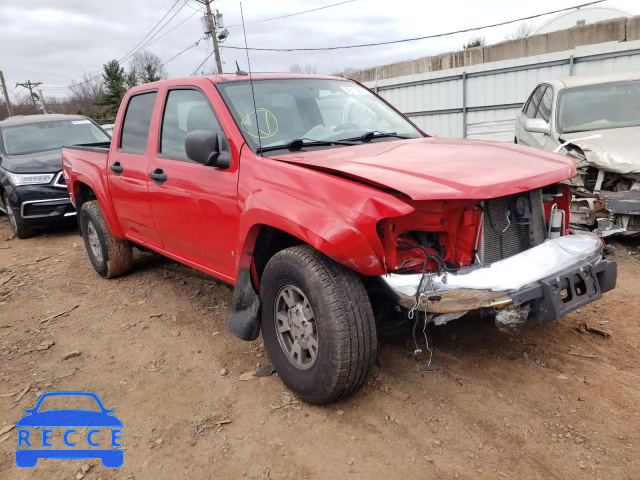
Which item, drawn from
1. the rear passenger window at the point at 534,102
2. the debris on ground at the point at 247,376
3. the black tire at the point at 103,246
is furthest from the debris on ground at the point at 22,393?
the rear passenger window at the point at 534,102

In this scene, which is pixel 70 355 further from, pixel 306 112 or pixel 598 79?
pixel 598 79

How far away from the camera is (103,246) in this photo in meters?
5.33

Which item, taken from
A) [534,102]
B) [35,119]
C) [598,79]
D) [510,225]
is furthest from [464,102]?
[510,225]

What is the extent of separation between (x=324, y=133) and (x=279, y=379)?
1.65 m

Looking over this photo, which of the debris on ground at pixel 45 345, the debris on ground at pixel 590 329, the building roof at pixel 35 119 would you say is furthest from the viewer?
the building roof at pixel 35 119

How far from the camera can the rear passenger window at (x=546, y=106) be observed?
22.0 ft

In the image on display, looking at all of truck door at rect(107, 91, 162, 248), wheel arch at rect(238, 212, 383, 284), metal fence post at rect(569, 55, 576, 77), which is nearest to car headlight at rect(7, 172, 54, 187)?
truck door at rect(107, 91, 162, 248)

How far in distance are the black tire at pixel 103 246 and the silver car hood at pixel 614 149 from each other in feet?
15.8

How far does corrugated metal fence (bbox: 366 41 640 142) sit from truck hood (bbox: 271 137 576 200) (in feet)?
31.6

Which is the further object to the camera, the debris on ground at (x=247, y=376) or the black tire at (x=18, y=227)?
the black tire at (x=18, y=227)

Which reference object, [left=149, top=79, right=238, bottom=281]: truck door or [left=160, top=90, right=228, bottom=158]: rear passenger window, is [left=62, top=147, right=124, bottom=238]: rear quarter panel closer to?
[left=149, top=79, right=238, bottom=281]: truck door

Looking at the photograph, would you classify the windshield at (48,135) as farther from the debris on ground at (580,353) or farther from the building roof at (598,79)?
Answer: the debris on ground at (580,353)

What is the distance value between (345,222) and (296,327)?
785 mm

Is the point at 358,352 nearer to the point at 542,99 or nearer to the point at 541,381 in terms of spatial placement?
the point at 541,381
